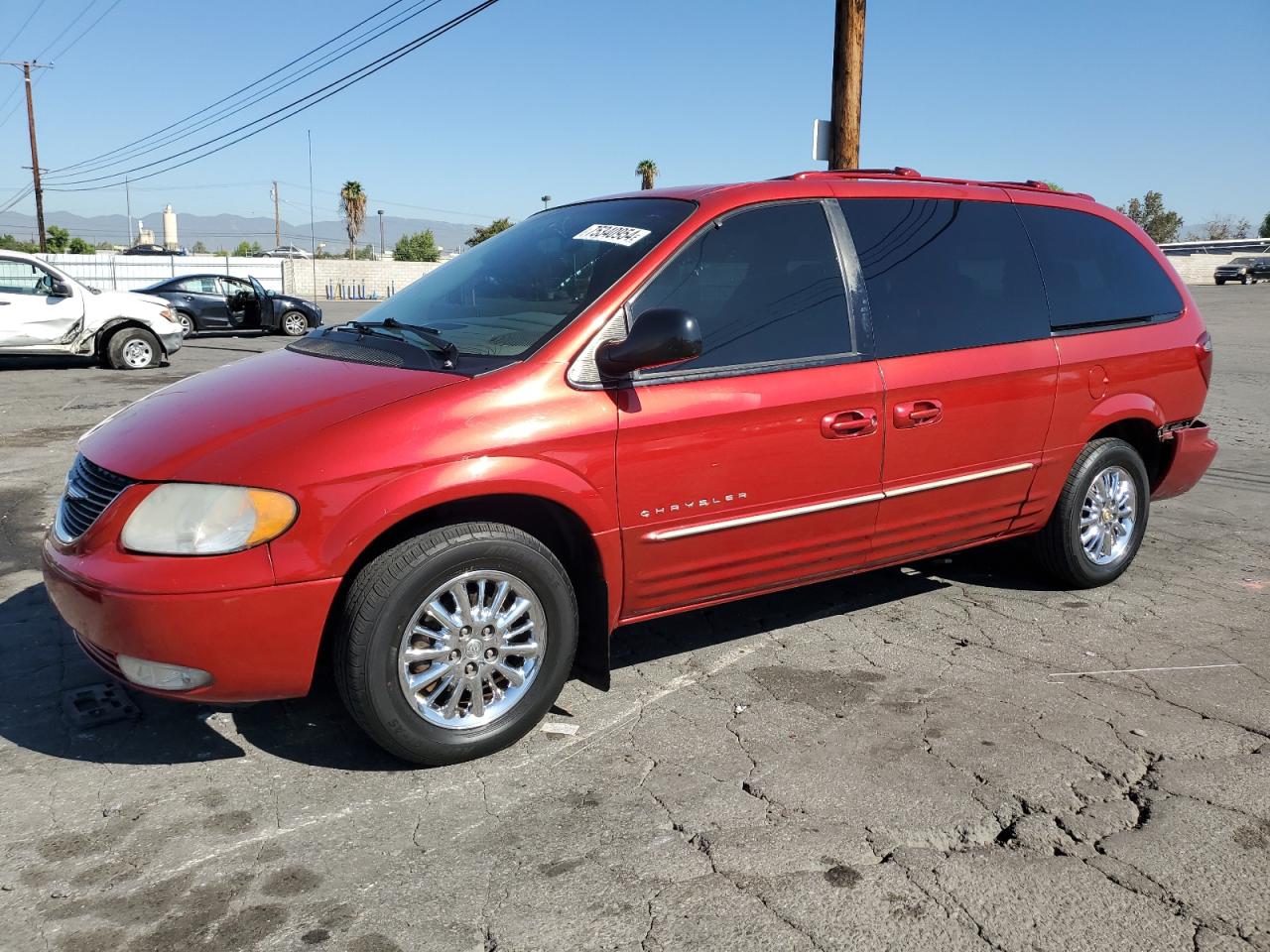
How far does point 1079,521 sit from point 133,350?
13595mm

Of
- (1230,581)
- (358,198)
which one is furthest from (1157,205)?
(1230,581)

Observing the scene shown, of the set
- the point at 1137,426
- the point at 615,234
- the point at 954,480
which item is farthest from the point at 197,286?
the point at 954,480

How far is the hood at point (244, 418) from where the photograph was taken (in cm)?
306

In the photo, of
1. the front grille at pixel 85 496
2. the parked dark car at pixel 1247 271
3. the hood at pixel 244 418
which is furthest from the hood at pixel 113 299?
the parked dark car at pixel 1247 271

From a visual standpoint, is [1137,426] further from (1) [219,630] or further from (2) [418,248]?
(2) [418,248]

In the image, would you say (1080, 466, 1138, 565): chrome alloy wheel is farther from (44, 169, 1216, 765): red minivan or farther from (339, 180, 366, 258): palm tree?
(339, 180, 366, 258): palm tree

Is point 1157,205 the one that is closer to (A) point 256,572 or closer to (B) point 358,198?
(B) point 358,198

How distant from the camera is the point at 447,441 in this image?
317 cm

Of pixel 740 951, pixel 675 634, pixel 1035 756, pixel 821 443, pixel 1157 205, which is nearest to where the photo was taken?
pixel 740 951

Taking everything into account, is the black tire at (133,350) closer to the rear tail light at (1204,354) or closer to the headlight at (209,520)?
the headlight at (209,520)

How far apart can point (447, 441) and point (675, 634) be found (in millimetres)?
1769

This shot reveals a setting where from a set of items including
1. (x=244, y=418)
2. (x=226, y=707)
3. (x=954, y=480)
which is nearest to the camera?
(x=244, y=418)

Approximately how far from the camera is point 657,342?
10.9 feet

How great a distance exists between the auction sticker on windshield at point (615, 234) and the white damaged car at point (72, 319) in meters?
12.5
